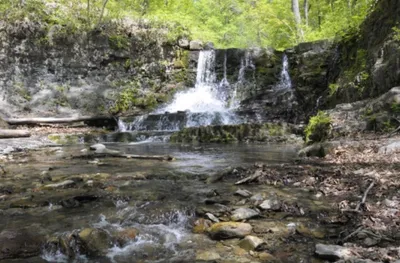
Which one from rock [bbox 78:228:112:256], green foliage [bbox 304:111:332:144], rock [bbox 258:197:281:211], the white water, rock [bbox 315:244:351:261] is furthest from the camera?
the white water

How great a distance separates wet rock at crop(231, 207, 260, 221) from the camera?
12.4ft

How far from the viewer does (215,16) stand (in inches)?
1254

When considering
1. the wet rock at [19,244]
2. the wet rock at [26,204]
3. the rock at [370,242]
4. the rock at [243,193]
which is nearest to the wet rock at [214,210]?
the rock at [243,193]

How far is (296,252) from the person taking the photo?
3023mm

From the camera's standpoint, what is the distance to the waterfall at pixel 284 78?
19.1m

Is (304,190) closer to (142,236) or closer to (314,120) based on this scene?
(142,236)

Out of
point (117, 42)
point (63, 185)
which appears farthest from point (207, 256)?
point (117, 42)

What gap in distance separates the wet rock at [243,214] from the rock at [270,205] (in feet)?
0.72

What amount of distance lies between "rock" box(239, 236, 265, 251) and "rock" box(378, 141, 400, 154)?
3.87m

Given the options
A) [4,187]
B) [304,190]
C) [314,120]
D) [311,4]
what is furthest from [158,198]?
[311,4]

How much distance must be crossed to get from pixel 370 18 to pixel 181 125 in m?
8.67

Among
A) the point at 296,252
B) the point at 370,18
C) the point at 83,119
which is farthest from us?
the point at 83,119

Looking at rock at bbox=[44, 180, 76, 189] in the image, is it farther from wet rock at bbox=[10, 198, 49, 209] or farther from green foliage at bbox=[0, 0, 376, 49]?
green foliage at bbox=[0, 0, 376, 49]

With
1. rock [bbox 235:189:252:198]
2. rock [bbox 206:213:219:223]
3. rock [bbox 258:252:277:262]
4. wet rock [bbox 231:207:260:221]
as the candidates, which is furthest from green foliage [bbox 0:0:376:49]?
rock [bbox 258:252:277:262]
